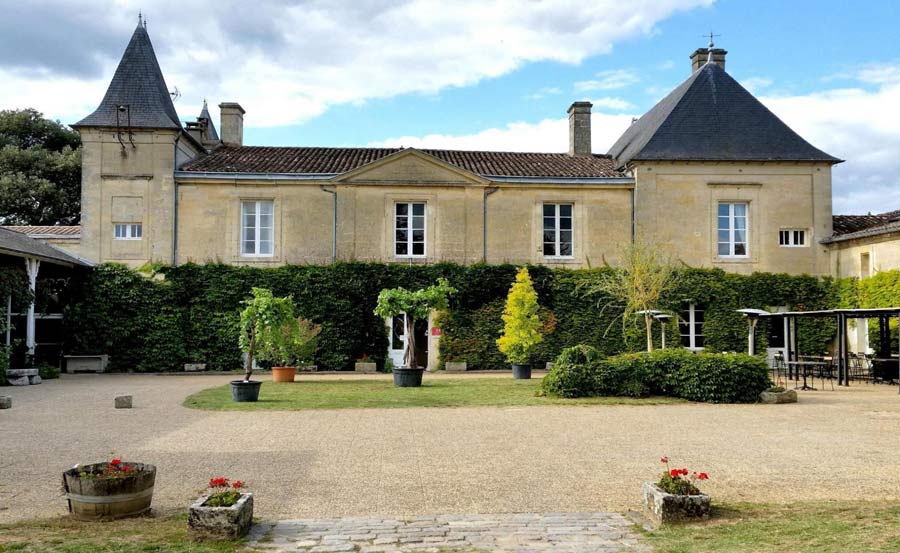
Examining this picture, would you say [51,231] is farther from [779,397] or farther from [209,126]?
[779,397]

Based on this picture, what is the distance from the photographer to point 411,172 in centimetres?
2309

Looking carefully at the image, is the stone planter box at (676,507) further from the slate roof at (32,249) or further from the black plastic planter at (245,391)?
the slate roof at (32,249)

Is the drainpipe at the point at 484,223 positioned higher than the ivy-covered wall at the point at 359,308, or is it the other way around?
the drainpipe at the point at 484,223

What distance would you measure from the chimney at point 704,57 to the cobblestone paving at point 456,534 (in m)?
23.7

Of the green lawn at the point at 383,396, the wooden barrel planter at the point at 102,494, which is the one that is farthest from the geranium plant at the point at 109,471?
the green lawn at the point at 383,396

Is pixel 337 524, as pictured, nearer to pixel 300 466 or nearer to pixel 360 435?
pixel 300 466

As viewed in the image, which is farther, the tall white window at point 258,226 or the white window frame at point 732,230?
the white window frame at point 732,230

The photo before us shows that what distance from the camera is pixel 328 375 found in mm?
21031

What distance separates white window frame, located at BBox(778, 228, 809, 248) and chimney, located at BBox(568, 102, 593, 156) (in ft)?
22.9

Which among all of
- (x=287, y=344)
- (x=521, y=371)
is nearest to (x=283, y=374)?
(x=287, y=344)

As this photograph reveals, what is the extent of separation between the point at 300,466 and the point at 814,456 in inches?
212

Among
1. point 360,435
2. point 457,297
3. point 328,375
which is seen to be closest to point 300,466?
point 360,435

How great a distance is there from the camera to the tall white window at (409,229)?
76.1ft

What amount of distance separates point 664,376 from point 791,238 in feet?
38.4
